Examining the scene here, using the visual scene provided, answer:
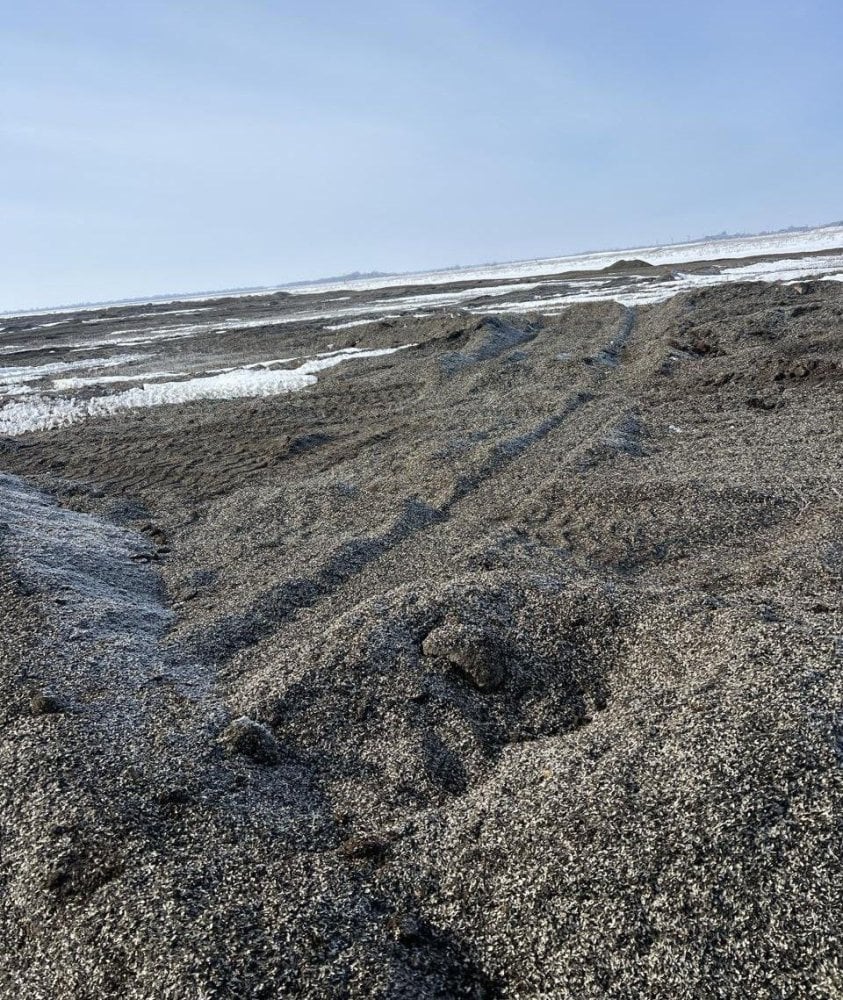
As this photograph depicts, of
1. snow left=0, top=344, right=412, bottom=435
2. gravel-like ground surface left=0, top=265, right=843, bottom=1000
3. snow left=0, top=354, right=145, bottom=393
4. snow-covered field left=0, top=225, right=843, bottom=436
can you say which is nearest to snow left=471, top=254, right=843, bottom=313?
snow-covered field left=0, top=225, right=843, bottom=436

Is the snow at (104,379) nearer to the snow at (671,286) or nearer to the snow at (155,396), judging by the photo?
the snow at (155,396)

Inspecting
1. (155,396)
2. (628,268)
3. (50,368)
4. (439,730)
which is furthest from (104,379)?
(628,268)

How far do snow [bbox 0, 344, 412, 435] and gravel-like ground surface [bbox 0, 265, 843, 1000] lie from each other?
7449 millimetres

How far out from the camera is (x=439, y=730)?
5.09 meters

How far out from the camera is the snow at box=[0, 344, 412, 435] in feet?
59.3

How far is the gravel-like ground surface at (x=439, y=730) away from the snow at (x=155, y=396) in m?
7.45

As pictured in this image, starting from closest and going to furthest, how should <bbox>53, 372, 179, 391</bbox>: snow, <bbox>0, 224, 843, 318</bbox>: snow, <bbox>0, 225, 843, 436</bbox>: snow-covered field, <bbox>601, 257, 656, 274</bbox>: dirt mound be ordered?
<bbox>0, 225, 843, 436</bbox>: snow-covered field < <bbox>53, 372, 179, 391</bbox>: snow < <bbox>601, 257, 656, 274</bbox>: dirt mound < <bbox>0, 224, 843, 318</bbox>: snow

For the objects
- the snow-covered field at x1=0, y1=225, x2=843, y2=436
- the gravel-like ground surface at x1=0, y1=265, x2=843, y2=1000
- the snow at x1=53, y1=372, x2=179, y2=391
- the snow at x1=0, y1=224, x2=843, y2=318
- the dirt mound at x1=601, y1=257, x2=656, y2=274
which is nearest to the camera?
the gravel-like ground surface at x1=0, y1=265, x2=843, y2=1000

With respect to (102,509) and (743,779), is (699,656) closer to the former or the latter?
(743,779)

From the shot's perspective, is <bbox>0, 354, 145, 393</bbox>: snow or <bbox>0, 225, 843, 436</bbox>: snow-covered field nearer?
<bbox>0, 225, 843, 436</bbox>: snow-covered field

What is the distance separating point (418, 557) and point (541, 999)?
5.12 m

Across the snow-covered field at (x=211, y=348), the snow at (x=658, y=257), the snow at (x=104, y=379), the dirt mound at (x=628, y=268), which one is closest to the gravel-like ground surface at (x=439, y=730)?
the snow-covered field at (x=211, y=348)

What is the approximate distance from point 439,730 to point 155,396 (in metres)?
17.7

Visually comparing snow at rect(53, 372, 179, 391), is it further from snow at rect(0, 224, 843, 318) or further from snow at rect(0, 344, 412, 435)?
snow at rect(0, 224, 843, 318)
